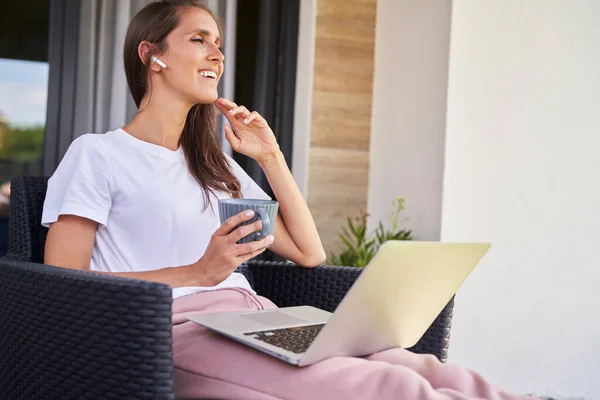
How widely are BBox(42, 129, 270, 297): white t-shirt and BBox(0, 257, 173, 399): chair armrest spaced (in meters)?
0.24

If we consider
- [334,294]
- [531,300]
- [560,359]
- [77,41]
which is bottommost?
[560,359]

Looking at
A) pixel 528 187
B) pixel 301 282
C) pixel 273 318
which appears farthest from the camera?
pixel 528 187

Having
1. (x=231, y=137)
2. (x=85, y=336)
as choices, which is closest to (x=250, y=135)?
(x=231, y=137)

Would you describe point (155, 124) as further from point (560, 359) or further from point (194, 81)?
point (560, 359)

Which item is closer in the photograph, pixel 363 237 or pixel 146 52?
pixel 146 52

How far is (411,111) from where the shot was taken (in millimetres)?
3283

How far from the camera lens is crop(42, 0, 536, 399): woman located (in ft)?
3.70

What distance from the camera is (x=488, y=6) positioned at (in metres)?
3.09

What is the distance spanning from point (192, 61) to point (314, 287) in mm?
682

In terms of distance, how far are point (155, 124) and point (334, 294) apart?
25.6 inches

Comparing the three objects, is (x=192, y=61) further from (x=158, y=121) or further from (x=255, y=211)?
(x=255, y=211)

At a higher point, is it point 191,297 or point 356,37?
point 356,37

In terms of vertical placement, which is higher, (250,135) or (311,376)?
(250,135)

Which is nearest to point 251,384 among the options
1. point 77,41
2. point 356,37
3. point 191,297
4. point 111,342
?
point 111,342
